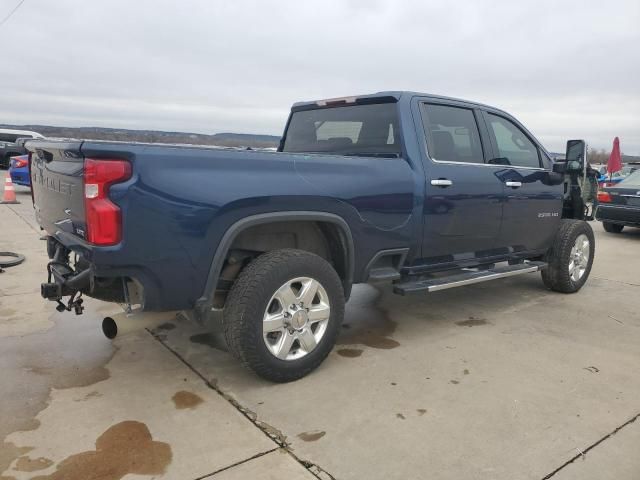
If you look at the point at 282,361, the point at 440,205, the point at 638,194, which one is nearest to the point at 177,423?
the point at 282,361

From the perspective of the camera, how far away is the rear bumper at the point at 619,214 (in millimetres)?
9938

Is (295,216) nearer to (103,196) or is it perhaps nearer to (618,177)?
(103,196)

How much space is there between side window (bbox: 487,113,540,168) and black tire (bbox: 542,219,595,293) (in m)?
0.83

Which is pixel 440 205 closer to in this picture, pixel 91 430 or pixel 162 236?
pixel 162 236

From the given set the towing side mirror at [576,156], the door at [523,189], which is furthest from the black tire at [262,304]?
the towing side mirror at [576,156]

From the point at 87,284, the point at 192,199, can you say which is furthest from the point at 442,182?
the point at 87,284

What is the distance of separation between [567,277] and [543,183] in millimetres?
1120

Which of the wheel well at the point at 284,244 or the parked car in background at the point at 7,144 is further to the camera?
the parked car in background at the point at 7,144

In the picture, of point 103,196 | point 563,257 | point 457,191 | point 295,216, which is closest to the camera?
point 103,196

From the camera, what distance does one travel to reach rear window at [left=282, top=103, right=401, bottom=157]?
13.8 feet

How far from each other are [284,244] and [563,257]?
3428mm

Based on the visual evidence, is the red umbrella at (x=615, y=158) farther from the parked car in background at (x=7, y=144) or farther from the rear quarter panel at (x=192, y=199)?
the parked car in background at (x=7, y=144)

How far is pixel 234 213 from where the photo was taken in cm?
302

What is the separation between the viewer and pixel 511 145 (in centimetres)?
507
